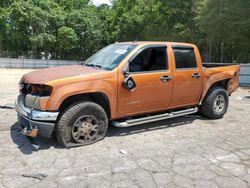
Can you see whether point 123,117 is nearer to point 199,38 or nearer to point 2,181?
point 2,181

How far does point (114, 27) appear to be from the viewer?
127 ft

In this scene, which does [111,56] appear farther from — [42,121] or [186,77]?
[42,121]

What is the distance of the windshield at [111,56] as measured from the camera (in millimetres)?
5108

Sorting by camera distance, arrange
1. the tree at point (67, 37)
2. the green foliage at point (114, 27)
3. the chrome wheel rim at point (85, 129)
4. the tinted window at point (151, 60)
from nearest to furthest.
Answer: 1. the chrome wheel rim at point (85, 129)
2. the tinted window at point (151, 60)
3. the green foliage at point (114, 27)
4. the tree at point (67, 37)

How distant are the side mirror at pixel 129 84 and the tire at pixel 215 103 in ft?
7.74

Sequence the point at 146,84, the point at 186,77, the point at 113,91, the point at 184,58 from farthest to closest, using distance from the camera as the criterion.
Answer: the point at 184,58, the point at 186,77, the point at 146,84, the point at 113,91

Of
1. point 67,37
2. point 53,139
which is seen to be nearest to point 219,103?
point 53,139

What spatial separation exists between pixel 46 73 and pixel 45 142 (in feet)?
4.00

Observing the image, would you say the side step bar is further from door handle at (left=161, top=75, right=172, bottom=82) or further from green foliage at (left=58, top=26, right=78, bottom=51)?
green foliage at (left=58, top=26, right=78, bottom=51)

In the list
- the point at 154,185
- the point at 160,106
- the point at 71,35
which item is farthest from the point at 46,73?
the point at 71,35

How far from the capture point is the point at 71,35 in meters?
34.4

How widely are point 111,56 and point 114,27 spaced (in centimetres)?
3456

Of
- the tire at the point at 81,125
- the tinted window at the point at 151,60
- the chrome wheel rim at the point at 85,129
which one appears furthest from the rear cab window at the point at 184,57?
the chrome wheel rim at the point at 85,129

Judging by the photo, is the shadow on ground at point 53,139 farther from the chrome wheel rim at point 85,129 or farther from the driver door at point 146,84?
the driver door at point 146,84
